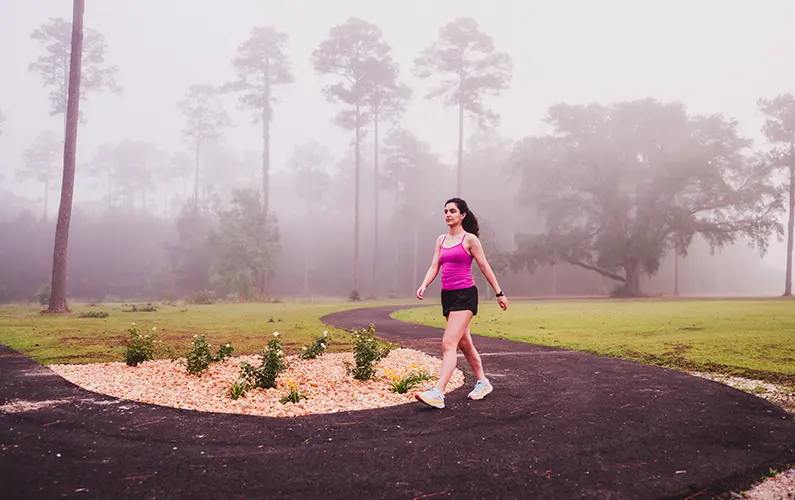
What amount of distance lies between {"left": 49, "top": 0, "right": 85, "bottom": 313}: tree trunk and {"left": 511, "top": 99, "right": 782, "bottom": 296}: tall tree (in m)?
Result: 32.1

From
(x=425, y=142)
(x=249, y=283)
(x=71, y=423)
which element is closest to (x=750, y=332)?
(x=71, y=423)

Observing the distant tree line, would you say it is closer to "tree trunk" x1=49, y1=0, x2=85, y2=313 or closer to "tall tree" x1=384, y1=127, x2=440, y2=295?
"tall tree" x1=384, y1=127, x2=440, y2=295

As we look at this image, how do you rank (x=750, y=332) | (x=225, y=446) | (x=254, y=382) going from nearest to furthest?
(x=225, y=446) → (x=254, y=382) → (x=750, y=332)

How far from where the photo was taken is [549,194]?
44844mm

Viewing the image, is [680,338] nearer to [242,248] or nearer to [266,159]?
[242,248]

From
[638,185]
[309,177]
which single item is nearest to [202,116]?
[309,177]

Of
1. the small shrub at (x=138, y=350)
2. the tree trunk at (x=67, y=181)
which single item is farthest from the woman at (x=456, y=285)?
the tree trunk at (x=67, y=181)

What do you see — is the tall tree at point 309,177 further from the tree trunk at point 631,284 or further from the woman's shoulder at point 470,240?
the woman's shoulder at point 470,240

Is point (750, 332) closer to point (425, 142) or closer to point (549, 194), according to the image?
point (549, 194)

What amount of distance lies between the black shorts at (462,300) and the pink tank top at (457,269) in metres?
0.06

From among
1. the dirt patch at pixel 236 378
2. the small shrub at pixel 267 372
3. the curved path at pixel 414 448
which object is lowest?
the dirt patch at pixel 236 378

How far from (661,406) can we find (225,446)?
4.82 metres

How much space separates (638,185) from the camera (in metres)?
43.3

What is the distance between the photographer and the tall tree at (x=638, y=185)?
39625 millimetres
